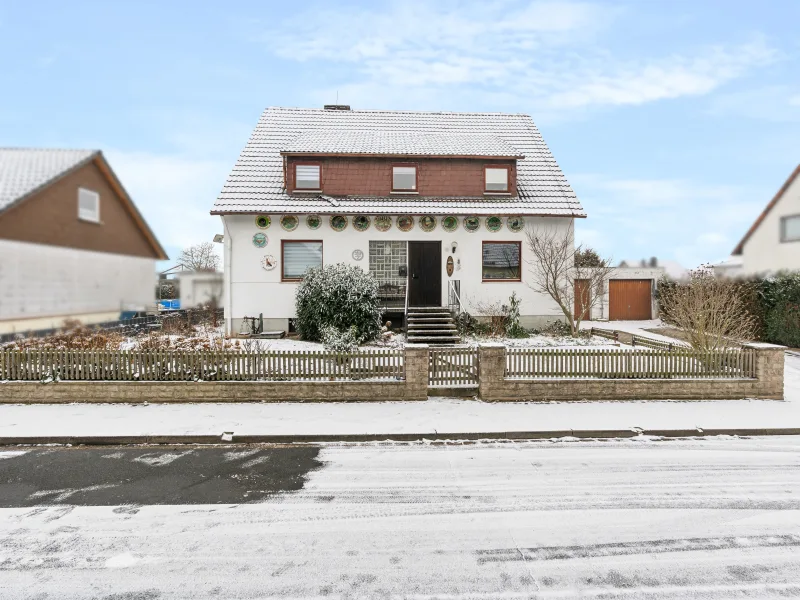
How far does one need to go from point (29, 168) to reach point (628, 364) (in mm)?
10789

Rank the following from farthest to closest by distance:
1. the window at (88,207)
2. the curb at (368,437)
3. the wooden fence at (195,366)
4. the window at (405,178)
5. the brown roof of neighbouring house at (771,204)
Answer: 1. the window at (405,178)
2. the brown roof of neighbouring house at (771,204)
3. the wooden fence at (195,366)
4. the curb at (368,437)
5. the window at (88,207)

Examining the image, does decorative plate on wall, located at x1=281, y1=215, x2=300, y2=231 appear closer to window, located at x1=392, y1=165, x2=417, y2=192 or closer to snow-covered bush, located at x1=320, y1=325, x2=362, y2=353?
window, located at x1=392, y1=165, x2=417, y2=192

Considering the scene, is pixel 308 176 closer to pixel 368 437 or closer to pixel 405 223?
pixel 405 223

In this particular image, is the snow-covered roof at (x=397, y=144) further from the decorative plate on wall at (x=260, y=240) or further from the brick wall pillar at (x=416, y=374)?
the brick wall pillar at (x=416, y=374)

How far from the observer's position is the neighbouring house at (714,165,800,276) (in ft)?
33.4

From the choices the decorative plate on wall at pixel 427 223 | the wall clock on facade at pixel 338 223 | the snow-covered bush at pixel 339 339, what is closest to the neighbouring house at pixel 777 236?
the decorative plate on wall at pixel 427 223

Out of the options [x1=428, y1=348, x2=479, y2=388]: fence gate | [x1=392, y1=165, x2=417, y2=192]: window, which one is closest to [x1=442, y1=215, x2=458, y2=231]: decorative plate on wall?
[x1=392, y1=165, x2=417, y2=192]: window

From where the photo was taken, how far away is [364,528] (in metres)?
5.01

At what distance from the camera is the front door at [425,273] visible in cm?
1717

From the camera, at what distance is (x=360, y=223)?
55.4ft

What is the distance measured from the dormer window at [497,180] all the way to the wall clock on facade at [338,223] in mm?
5683

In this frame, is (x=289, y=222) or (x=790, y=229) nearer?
(x=790, y=229)

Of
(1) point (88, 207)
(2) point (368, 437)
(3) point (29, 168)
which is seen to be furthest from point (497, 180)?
(3) point (29, 168)

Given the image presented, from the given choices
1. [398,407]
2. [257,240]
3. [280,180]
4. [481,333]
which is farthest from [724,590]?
[280,180]
